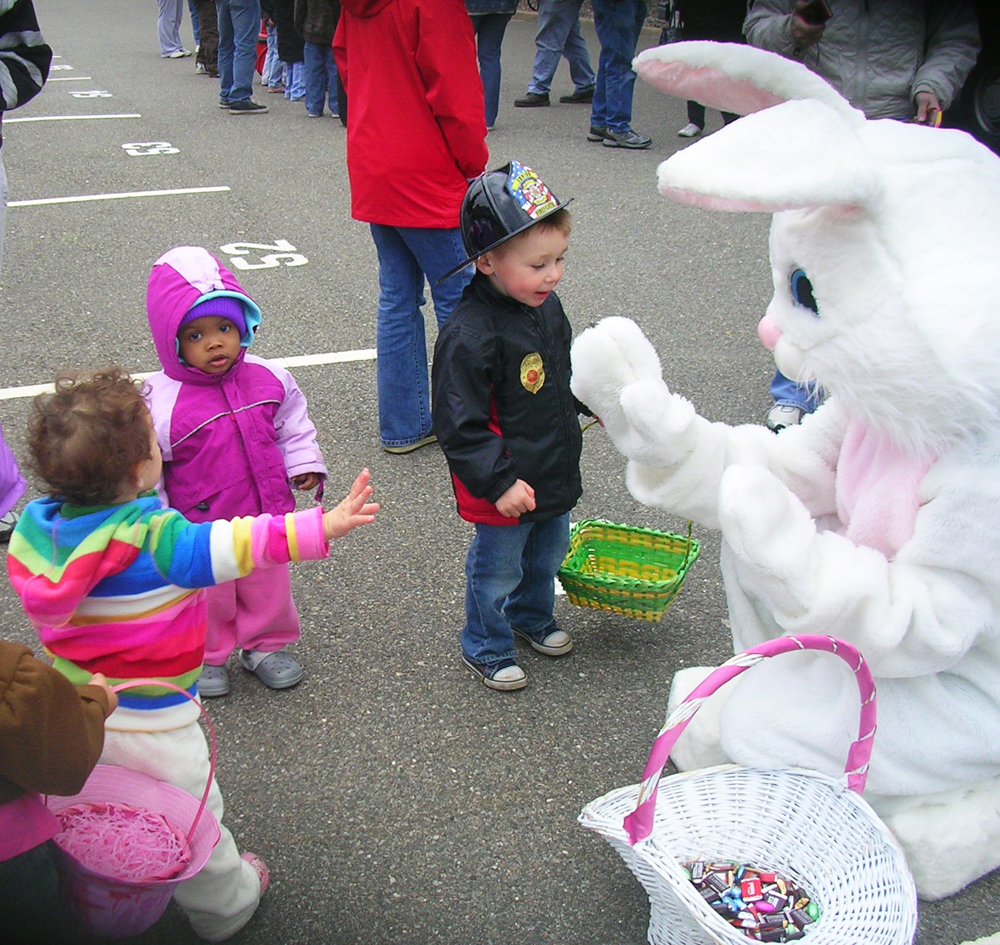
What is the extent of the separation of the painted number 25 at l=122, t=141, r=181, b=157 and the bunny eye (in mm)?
8265

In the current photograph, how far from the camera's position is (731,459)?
243 cm

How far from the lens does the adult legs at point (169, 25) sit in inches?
571

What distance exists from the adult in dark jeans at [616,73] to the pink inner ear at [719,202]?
701 centimetres

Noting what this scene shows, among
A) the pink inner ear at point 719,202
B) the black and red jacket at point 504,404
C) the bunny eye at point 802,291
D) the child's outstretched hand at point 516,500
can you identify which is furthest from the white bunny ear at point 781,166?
the child's outstretched hand at point 516,500

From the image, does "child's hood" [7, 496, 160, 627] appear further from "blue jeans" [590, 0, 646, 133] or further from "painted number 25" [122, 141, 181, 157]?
"painted number 25" [122, 141, 181, 157]

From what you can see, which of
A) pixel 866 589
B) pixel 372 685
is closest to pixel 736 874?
pixel 866 589

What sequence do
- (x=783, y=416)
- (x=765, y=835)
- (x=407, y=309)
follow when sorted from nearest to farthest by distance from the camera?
(x=765, y=835) → (x=407, y=309) → (x=783, y=416)

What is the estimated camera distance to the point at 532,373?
8.63 feet

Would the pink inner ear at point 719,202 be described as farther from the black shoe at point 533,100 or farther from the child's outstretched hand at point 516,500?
the black shoe at point 533,100

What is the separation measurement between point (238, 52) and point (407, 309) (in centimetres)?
841

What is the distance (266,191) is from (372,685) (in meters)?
5.95

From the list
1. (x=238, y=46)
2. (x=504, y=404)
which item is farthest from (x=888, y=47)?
(x=238, y=46)

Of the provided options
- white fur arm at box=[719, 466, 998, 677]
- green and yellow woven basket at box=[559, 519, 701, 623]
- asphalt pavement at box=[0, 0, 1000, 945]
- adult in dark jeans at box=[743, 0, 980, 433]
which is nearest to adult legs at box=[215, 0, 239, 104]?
asphalt pavement at box=[0, 0, 1000, 945]

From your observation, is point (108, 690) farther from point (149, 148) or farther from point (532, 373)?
point (149, 148)
